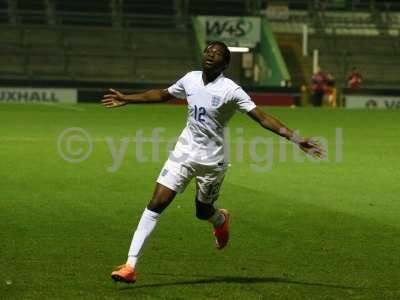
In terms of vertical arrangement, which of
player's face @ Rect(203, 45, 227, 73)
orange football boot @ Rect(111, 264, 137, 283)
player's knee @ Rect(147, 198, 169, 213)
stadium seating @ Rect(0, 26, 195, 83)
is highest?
player's face @ Rect(203, 45, 227, 73)

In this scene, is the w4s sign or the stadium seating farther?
the w4s sign

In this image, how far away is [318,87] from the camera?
41.8 m

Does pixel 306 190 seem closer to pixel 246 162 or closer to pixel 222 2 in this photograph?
pixel 246 162

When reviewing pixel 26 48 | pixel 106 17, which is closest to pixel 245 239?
pixel 26 48

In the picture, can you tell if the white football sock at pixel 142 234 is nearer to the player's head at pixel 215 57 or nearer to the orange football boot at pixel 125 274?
the orange football boot at pixel 125 274

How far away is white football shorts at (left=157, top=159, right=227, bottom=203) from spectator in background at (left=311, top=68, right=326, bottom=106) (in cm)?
3230

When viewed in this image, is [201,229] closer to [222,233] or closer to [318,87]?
[222,233]

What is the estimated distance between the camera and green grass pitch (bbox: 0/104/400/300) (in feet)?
28.4

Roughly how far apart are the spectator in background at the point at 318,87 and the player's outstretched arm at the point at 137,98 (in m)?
32.3

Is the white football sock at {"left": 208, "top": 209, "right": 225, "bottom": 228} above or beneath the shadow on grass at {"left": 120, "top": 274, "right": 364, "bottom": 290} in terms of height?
above

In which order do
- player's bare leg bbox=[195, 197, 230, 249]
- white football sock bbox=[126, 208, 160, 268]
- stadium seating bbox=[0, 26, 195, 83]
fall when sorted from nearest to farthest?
white football sock bbox=[126, 208, 160, 268]
player's bare leg bbox=[195, 197, 230, 249]
stadium seating bbox=[0, 26, 195, 83]

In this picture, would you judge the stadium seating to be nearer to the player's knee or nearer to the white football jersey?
the white football jersey

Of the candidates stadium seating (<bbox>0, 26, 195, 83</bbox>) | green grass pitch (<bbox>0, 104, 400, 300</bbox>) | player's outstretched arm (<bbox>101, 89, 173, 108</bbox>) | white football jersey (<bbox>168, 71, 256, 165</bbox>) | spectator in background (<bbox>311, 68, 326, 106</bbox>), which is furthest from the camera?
stadium seating (<bbox>0, 26, 195, 83</bbox>)

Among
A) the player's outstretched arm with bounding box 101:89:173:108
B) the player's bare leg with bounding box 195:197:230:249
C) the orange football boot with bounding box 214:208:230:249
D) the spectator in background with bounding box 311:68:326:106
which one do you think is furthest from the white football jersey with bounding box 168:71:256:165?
the spectator in background with bounding box 311:68:326:106
